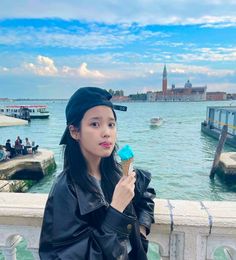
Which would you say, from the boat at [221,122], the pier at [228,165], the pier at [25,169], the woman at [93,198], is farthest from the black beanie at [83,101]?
the boat at [221,122]

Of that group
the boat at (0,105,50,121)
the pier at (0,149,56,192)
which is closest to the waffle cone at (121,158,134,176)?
the pier at (0,149,56,192)

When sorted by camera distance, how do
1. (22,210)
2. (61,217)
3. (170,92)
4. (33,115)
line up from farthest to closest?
1. (170,92)
2. (33,115)
3. (22,210)
4. (61,217)

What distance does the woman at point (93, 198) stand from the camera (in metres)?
1.58

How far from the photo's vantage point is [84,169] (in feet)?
6.08

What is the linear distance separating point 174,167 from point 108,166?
2126 cm

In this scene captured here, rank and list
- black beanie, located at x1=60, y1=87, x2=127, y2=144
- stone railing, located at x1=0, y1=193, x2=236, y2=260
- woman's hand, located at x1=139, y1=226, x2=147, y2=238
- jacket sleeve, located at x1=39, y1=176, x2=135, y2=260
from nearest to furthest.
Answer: jacket sleeve, located at x1=39, y1=176, x2=135, y2=260, black beanie, located at x1=60, y1=87, x2=127, y2=144, woman's hand, located at x1=139, y1=226, x2=147, y2=238, stone railing, located at x1=0, y1=193, x2=236, y2=260

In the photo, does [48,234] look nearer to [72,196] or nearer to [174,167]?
[72,196]

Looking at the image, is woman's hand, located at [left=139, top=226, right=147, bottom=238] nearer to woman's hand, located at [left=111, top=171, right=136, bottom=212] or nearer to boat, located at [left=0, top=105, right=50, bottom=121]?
woman's hand, located at [left=111, top=171, right=136, bottom=212]

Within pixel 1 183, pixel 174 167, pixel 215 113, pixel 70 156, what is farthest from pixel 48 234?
pixel 215 113

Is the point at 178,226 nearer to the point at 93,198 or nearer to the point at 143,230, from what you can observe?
the point at 143,230

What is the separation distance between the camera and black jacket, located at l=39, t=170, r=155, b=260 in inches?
61.5

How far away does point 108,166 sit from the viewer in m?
2.00

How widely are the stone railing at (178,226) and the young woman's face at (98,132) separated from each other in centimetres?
63

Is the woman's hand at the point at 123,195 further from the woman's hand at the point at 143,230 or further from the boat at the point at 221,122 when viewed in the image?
the boat at the point at 221,122
